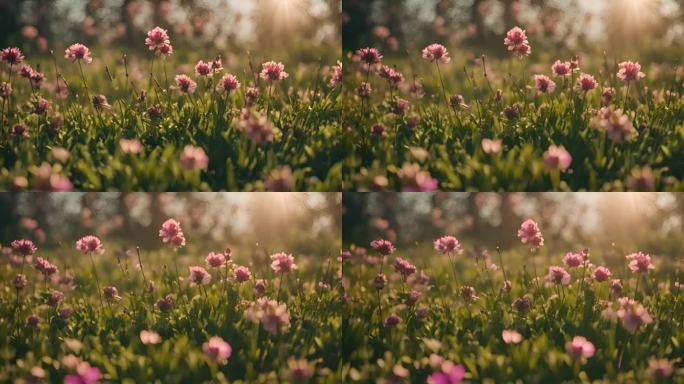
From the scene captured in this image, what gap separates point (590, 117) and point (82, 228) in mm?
1815

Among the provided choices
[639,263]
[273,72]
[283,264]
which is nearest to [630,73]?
[639,263]

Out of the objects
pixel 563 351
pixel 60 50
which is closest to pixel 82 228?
pixel 60 50

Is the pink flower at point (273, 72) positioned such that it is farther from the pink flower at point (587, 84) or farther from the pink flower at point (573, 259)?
the pink flower at point (573, 259)

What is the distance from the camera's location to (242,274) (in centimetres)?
288

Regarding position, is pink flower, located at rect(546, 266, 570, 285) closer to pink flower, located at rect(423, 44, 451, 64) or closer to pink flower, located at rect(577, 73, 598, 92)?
pink flower, located at rect(577, 73, 598, 92)

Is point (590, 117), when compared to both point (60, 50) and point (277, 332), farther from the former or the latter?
point (60, 50)

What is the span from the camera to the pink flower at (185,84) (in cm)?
292

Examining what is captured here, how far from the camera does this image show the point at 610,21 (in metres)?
2.89

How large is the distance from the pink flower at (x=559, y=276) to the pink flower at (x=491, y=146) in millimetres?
476

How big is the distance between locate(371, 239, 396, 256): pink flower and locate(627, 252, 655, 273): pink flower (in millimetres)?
829

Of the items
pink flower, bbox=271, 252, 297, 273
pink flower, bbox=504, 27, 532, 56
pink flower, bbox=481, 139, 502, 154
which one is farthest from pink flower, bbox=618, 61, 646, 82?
pink flower, bbox=271, 252, 297, 273

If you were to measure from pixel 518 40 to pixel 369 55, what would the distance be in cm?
53

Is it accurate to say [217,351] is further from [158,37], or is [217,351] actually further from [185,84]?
[158,37]

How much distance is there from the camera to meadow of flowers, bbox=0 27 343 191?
2.82m
